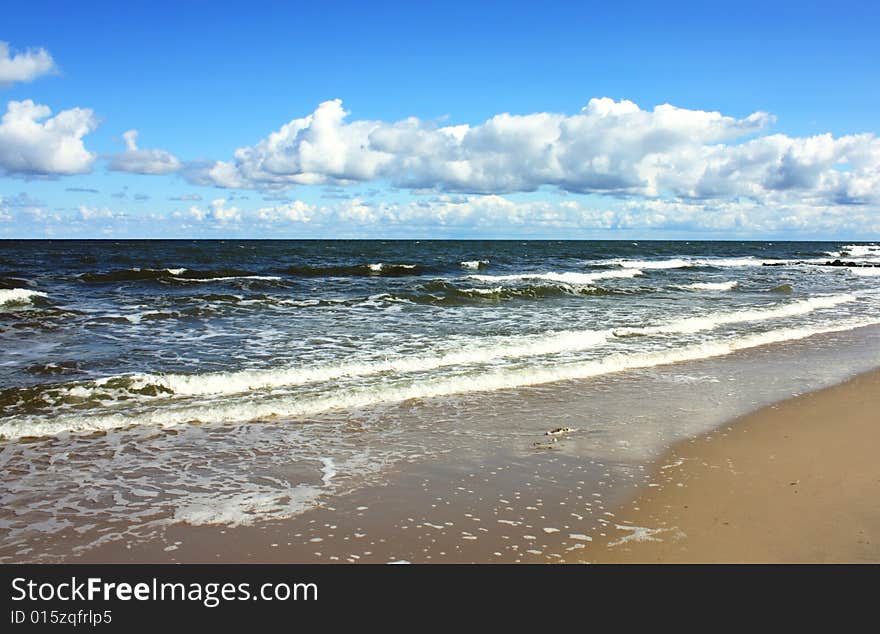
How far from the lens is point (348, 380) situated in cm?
945

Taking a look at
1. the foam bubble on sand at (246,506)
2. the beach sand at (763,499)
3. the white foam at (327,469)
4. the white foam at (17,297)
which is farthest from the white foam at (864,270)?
the foam bubble on sand at (246,506)

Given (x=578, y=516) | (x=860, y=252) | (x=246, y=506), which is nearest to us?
(x=578, y=516)

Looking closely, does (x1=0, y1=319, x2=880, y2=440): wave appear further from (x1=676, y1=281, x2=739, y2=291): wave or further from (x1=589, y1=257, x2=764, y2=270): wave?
(x1=589, y1=257, x2=764, y2=270): wave

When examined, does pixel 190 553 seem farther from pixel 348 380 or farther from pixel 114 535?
pixel 348 380

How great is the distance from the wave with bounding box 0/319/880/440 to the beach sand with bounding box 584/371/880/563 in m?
3.27

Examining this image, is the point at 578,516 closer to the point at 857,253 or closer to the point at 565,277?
the point at 565,277

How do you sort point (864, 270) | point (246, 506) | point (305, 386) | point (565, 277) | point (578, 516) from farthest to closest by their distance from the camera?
point (864, 270), point (565, 277), point (305, 386), point (246, 506), point (578, 516)

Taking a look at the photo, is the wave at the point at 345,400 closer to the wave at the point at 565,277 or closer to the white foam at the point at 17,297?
the white foam at the point at 17,297

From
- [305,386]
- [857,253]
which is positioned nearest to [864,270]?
[857,253]

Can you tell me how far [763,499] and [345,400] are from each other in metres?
5.10

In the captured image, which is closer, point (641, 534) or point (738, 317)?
point (641, 534)

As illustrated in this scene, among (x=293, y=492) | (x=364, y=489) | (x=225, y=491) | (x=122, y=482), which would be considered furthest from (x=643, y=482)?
(x=122, y=482)

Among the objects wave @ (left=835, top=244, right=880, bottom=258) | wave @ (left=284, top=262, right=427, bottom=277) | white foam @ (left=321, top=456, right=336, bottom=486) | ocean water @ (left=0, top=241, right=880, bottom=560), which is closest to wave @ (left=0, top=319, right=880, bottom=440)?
ocean water @ (left=0, top=241, right=880, bottom=560)

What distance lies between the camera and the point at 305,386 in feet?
29.9
